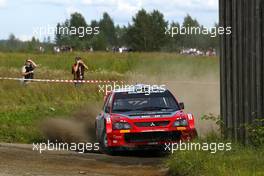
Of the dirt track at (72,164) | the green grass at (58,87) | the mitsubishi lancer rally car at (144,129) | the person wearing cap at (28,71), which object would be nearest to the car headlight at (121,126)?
the mitsubishi lancer rally car at (144,129)

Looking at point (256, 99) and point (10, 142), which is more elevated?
point (256, 99)

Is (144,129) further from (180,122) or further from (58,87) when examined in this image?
(58,87)

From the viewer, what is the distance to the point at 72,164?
13.3m

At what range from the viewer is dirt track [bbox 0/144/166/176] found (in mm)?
11938

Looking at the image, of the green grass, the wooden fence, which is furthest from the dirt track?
the green grass

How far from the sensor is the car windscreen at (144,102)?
51.4 ft

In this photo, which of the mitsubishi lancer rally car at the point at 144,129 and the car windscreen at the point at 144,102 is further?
the car windscreen at the point at 144,102

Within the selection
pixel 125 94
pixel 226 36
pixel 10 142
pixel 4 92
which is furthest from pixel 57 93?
pixel 226 36

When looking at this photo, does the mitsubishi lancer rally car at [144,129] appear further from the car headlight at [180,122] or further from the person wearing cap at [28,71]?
the person wearing cap at [28,71]

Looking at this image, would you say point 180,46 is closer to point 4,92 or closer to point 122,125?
point 4,92

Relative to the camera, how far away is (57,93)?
26.8 meters

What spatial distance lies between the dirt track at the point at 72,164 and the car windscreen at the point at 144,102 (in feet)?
4.00

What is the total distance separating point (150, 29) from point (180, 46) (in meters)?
10.5

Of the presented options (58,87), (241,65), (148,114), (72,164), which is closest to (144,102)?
(148,114)
